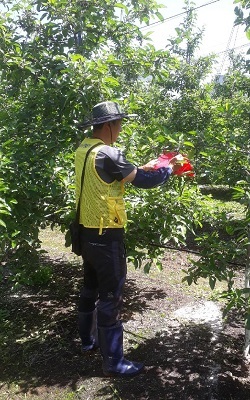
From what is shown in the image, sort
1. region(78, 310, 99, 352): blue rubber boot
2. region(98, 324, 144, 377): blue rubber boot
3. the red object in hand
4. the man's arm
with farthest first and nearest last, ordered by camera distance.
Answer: region(78, 310, 99, 352): blue rubber boot
region(98, 324, 144, 377): blue rubber boot
the red object in hand
the man's arm

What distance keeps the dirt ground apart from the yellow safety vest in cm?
121

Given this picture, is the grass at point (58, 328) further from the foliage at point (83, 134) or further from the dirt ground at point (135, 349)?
the foliage at point (83, 134)

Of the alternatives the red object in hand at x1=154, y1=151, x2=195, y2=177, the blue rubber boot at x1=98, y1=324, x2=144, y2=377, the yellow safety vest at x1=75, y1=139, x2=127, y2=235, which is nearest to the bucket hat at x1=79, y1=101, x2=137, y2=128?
the yellow safety vest at x1=75, y1=139, x2=127, y2=235

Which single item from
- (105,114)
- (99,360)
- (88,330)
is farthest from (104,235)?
(99,360)

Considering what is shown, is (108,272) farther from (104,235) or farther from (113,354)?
(113,354)

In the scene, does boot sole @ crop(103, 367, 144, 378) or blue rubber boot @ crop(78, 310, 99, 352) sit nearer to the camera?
boot sole @ crop(103, 367, 144, 378)

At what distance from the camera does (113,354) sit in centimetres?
296

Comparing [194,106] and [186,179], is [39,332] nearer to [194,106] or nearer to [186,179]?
[186,179]

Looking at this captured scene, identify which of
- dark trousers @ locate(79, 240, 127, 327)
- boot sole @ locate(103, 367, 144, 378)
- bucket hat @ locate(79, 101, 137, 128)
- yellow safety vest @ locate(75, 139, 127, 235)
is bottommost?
boot sole @ locate(103, 367, 144, 378)

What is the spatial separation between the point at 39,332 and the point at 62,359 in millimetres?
580

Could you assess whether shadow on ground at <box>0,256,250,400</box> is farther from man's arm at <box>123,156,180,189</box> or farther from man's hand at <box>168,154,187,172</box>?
man's hand at <box>168,154,187,172</box>

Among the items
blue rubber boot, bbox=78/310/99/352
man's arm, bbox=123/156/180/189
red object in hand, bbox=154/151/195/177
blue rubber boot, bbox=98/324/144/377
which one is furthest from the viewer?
blue rubber boot, bbox=78/310/99/352

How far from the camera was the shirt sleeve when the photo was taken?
2.71 meters

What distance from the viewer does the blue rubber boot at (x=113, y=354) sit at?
9.60 ft
